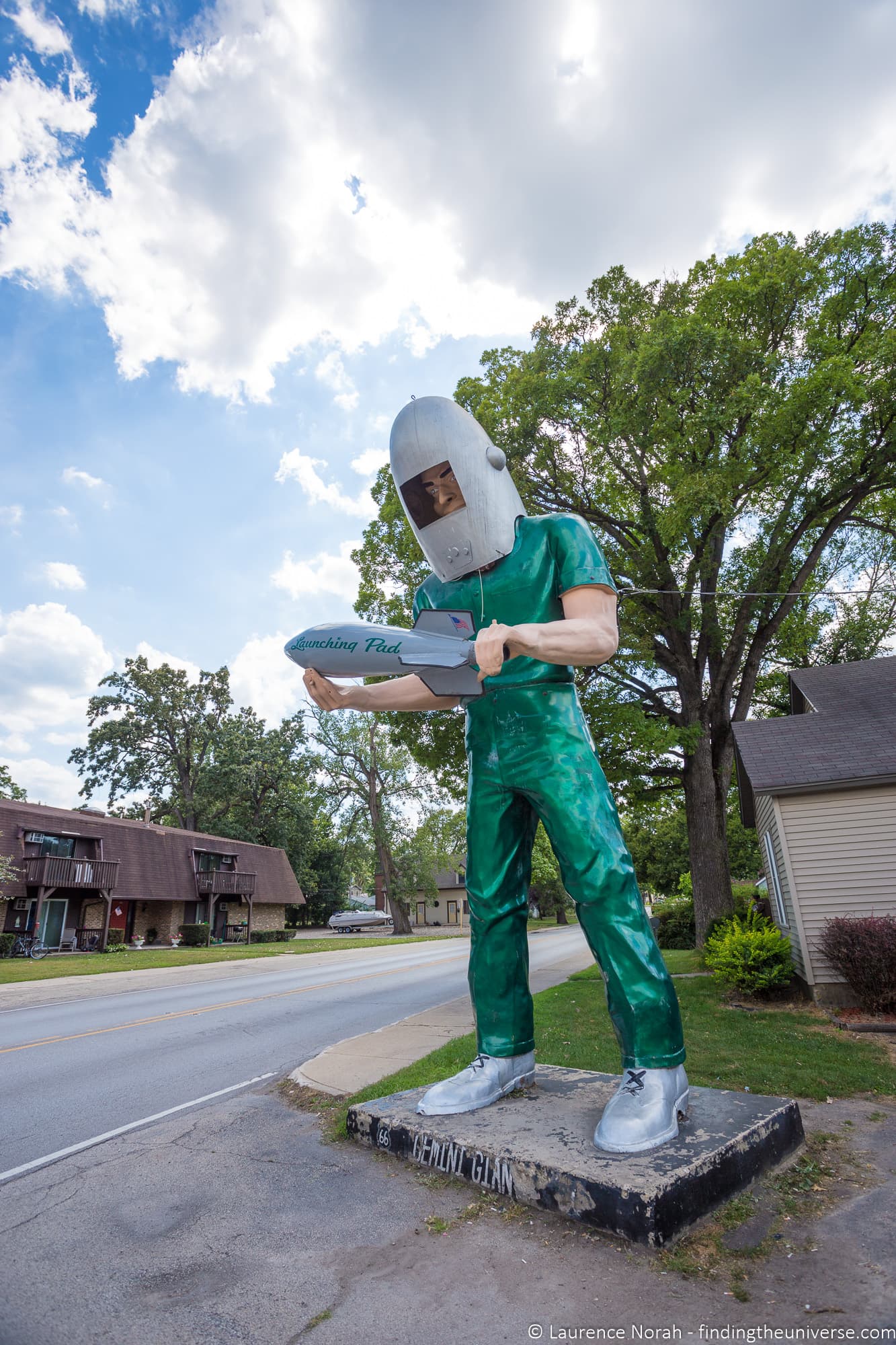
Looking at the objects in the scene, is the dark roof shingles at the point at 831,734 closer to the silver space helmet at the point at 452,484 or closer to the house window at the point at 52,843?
the silver space helmet at the point at 452,484

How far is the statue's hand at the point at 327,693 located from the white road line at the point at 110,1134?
2528 mm

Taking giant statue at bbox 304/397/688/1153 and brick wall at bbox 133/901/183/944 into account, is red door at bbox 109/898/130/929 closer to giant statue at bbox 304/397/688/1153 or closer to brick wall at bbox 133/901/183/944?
brick wall at bbox 133/901/183/944

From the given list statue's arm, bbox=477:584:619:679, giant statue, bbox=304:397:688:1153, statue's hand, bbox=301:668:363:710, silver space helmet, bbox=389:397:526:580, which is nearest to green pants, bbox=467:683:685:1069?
giant statue, bbox=304:397:688:1153

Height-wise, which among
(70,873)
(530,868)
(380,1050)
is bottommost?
(380,1050)

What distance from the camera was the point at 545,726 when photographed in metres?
3.22

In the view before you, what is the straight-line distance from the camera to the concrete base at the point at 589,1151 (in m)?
2.31

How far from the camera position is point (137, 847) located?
94.2ft

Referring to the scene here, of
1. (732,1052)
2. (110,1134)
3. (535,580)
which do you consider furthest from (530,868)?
(732,1052)

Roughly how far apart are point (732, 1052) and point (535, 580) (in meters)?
4.83

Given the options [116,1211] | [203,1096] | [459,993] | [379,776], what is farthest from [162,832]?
[116,1211]

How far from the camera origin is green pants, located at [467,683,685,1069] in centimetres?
291

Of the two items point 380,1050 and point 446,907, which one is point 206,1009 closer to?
point 380,1050

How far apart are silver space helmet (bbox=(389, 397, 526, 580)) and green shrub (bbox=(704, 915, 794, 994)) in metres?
7.82

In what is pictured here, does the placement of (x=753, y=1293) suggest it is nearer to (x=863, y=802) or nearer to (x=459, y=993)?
(x=863, y=802)
